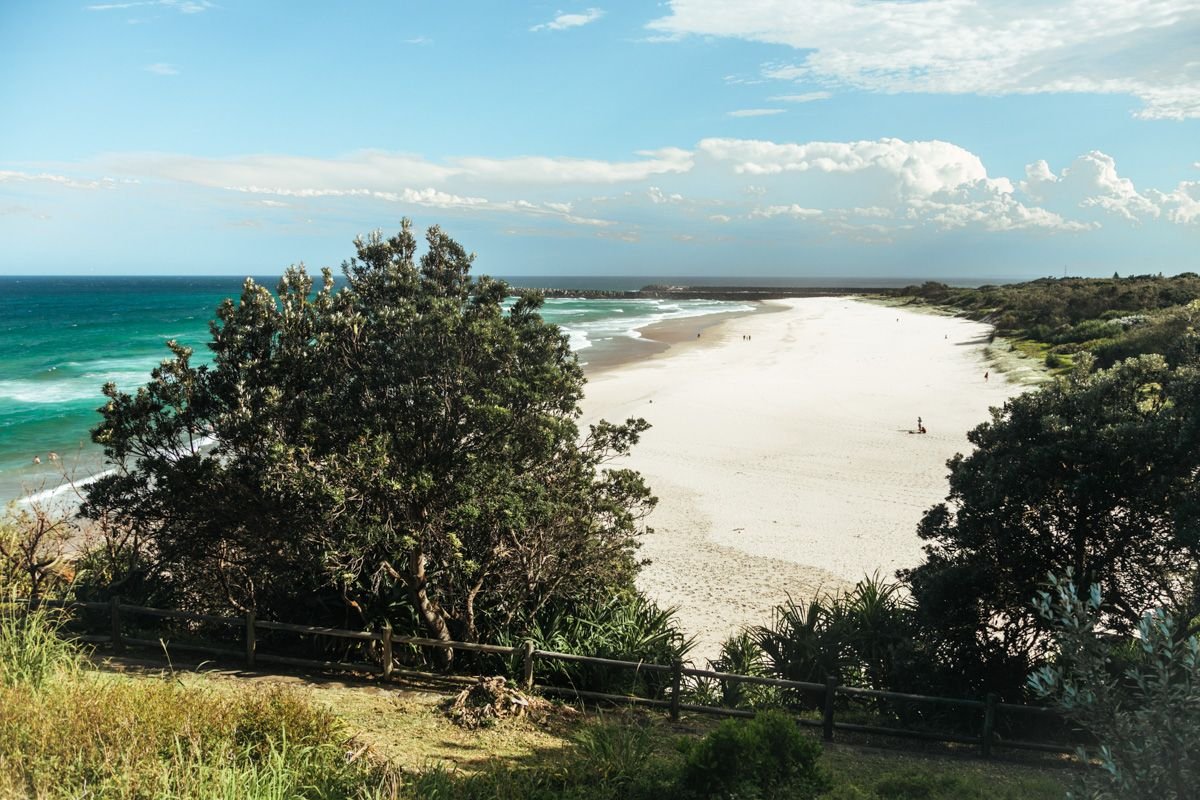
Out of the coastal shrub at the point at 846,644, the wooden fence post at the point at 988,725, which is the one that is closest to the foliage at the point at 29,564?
the coastal shrub at the point at 846,644

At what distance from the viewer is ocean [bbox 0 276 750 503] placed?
27.8 metres

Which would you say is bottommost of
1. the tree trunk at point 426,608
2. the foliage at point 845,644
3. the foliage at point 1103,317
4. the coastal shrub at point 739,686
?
the coastal shrub at point 739,686

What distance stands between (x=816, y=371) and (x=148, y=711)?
4685 centimetres

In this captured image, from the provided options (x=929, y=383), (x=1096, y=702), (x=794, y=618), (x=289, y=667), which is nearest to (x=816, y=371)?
(x=929, y=383)

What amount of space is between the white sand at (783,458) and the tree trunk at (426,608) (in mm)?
4789

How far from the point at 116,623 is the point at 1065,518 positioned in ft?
39.4

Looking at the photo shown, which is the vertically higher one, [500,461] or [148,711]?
[500,461]

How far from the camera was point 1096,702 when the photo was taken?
4254 millimetres

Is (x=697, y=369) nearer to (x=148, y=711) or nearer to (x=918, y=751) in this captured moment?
(x=918, y=751)

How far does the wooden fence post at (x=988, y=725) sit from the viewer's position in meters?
8.62

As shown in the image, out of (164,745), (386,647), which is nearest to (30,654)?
(164,745)

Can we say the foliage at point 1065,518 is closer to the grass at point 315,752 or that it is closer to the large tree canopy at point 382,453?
the grass at point 315,752

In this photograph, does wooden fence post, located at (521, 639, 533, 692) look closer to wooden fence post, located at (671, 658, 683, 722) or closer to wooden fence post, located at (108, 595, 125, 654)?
wooden fence post, located at (671, 658, 683, 722)

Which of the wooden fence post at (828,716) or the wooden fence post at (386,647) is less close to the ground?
the wooden fence post at (386,647)
